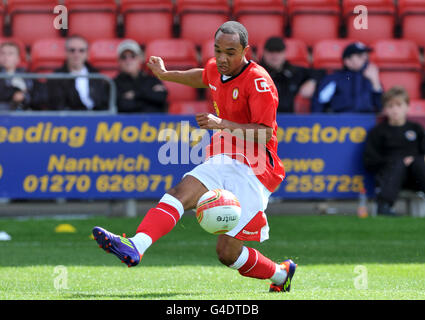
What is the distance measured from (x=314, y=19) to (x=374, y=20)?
1.01 metres

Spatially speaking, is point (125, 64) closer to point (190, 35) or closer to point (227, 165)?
point (190, 35)

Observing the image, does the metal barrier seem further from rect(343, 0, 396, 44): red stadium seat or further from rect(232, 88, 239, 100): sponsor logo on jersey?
rect(232, 88, 239, 100): sponsor logo on jersey

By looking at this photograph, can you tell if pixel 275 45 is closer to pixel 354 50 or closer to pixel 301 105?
pixel 354 50

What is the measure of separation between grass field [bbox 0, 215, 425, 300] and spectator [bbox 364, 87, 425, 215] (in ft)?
1.50

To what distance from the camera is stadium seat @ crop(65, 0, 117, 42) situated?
14.3 metres

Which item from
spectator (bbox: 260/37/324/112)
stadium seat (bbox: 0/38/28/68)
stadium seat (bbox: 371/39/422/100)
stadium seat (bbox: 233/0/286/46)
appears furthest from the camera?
stadium seat (bbox: 233/0/286/46)

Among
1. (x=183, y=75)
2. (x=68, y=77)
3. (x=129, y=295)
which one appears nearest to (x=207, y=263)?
(x=183, y=75)

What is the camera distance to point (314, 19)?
14.5m

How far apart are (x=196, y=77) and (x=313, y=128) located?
4.90 m

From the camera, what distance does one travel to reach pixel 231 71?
6.23 m

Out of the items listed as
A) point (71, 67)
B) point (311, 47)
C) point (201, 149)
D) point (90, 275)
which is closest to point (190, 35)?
point (311, 47)

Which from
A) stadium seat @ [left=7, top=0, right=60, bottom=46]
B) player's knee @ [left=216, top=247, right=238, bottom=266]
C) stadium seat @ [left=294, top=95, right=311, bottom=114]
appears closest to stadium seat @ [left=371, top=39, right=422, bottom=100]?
stadium seat @ [left=294, top=95, right=311, bottom=114]

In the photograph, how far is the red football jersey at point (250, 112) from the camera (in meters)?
6.10

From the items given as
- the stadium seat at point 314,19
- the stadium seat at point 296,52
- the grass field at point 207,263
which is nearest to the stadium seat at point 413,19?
the stadium seat at point 314,19
